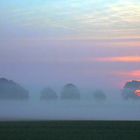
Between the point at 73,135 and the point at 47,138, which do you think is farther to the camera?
the point at 73,135

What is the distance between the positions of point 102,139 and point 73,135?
10.8 feet

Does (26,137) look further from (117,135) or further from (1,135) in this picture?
(117,135)

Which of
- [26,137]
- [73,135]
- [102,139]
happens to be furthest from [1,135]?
[102,139]

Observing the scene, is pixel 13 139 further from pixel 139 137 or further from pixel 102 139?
pixel 139 137

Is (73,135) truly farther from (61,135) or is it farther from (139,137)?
(139,137)

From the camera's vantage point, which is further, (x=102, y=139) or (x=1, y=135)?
(x=1, y=135)

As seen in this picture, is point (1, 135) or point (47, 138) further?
point (1, 135)

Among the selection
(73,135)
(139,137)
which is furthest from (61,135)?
(139,137)

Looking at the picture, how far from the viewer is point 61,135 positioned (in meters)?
34.7

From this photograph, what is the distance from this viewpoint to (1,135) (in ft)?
114

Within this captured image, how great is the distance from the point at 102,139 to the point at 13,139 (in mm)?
6404

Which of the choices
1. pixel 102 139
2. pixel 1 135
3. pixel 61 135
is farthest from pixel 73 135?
pixel 1 135

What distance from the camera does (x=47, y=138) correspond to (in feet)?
106

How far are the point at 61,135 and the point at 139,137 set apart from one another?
238 inches
